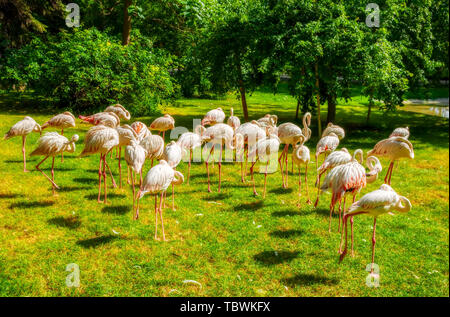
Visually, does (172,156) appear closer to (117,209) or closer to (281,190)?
(117,209)

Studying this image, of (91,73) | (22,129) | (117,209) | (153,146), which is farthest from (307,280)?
(91,73)

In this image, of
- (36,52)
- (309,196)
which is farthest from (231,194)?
(36,52)

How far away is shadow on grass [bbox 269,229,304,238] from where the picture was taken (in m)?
5.64

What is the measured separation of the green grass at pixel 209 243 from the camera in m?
4.39

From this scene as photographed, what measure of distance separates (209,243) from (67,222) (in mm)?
2284

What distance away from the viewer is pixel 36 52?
14562 millimetres

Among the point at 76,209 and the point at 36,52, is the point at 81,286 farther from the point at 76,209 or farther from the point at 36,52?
the point at 36,52

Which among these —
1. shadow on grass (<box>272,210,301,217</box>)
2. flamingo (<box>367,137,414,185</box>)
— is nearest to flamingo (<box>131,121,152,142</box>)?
shadow on grass (<box>272,210,301,217</box>)

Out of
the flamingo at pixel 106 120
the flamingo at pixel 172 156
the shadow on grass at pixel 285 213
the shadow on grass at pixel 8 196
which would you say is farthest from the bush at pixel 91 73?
the shadow on grass at pixel 285 213

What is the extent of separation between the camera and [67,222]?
5770 mm

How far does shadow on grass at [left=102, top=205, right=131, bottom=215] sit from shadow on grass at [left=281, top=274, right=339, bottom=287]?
3.01 m

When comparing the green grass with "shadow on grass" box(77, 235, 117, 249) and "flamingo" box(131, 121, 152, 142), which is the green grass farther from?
"flamingo" box(131, 121, 152, 142)

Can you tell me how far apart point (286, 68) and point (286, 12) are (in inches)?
67.8

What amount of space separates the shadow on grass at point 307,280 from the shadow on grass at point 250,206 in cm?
211
